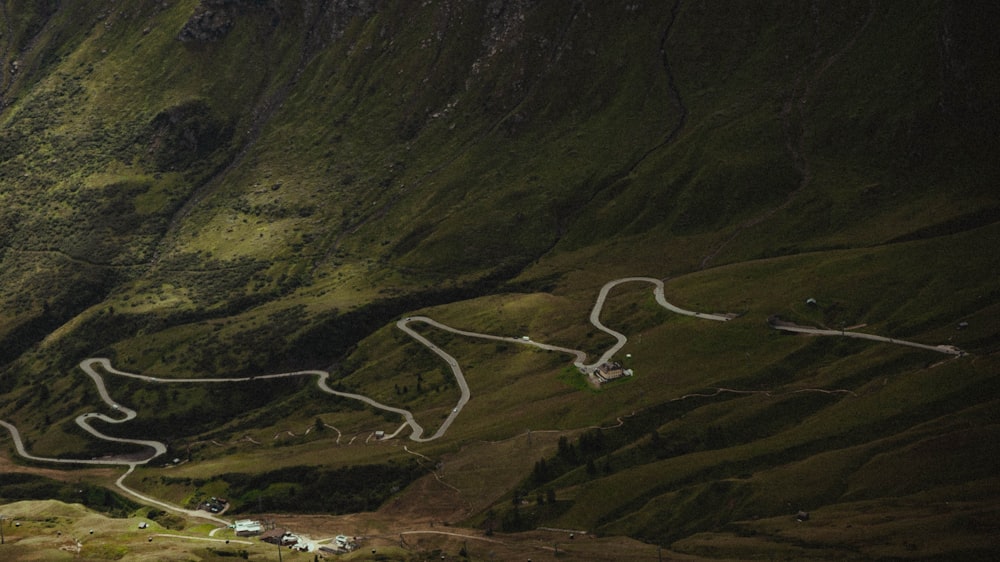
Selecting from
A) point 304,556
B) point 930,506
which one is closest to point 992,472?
point 930,506

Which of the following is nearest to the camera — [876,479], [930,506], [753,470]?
[930,506]

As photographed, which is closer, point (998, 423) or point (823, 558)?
point (823, 558)

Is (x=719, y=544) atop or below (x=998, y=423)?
below

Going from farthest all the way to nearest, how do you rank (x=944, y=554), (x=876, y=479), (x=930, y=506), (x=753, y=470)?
1. (x=753, y=470)
2. (x=876, y=479)
3. (x=930, y=506)
4. (x=944, y=554)

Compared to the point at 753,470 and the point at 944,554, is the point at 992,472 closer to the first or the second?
the point at 944,554

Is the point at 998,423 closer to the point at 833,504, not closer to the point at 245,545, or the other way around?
→ the point at 833,504

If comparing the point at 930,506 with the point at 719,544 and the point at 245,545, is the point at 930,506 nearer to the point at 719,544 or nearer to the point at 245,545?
the point at 719,544

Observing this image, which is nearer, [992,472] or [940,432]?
[992,472]

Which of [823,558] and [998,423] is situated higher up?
[998,423]

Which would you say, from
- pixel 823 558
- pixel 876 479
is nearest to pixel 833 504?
pixel 876 479
